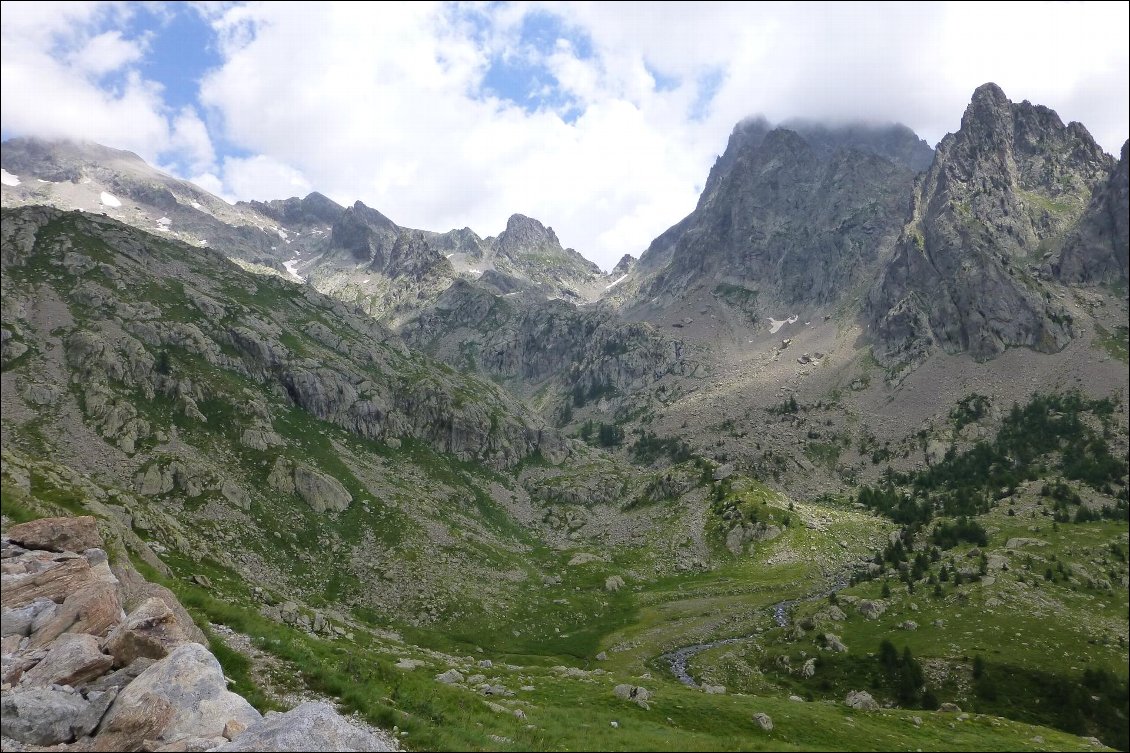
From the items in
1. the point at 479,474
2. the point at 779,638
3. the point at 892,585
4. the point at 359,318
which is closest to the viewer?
the point at 779,638

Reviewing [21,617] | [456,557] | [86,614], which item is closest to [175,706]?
[86,614]

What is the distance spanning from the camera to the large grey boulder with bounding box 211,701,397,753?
14.2 meters

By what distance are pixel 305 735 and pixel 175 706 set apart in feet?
13.6

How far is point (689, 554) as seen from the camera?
129 meters

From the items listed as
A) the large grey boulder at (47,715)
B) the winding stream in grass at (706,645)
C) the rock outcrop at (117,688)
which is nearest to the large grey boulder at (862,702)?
the winding stream in grass at (706,645)

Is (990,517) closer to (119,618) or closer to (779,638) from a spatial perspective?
(779,638)

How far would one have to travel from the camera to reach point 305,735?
1472 centimetres

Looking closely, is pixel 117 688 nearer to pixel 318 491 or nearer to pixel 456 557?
pixel 456 557

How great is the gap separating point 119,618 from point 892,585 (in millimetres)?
109086

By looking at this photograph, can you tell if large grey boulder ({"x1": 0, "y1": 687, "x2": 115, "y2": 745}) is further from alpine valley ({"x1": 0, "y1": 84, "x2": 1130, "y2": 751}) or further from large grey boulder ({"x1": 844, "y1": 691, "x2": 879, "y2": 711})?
large grey boulder ({"x1": 844, "y1": 691, "x2": 879, "y2": 711})

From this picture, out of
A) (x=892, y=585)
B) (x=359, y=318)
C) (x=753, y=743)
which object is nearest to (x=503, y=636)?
(x=753, y=743)

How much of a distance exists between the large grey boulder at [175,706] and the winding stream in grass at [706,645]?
62.6 metres

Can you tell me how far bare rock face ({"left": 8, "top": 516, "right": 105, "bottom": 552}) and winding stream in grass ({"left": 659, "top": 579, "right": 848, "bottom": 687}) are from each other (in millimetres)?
62919

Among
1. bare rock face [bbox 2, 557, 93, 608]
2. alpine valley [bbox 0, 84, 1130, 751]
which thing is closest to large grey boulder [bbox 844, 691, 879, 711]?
alpine valley [bbox 0, 84, 1130, 751]
